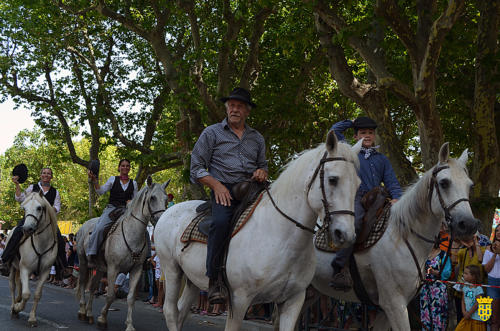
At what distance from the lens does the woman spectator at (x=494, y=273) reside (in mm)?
8000

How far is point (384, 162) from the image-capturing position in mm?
7141

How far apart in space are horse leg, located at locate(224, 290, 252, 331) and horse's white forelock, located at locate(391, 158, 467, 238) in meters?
2.25

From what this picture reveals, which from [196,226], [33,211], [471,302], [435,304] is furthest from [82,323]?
[471,302]

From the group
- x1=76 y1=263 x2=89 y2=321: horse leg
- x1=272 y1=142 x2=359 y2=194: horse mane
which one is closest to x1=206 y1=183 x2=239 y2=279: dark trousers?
x1=272 y1=142 x2=359 y2=194: horse mane

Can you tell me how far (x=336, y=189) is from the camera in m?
4.63

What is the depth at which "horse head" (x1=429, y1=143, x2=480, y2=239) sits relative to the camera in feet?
18.3

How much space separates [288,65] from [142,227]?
12.6 m

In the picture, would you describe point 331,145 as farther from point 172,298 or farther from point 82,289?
point 82,289

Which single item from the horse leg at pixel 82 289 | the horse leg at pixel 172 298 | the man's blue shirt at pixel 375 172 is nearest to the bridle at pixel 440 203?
the man's blue shirt at pixel 375 172

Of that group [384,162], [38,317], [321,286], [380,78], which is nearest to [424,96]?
[380,78]

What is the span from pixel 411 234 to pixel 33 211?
7.17m

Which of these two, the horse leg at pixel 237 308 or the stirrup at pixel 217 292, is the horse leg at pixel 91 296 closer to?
the stirrup at pixel 217 292

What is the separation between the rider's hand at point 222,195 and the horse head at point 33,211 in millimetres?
5831

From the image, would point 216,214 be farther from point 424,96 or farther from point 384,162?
point 424,96
